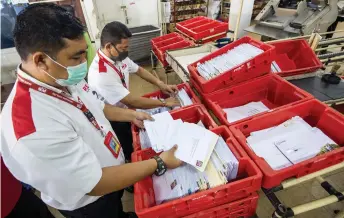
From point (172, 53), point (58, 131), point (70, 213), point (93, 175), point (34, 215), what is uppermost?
point (58, 131)

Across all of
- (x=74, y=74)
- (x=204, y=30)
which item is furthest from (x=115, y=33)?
(x=204, y=30)

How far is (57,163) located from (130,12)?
5588 mm

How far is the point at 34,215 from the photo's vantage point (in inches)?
45.7

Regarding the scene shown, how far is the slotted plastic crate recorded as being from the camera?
310 centimetres

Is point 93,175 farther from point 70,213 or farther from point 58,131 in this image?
point 70,213

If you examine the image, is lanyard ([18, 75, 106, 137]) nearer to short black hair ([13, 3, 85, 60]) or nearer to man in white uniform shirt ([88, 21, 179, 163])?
short black hair ([13, 3, 85, 60])

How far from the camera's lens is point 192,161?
0.91m

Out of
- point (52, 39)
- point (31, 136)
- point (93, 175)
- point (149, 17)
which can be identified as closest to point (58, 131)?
point (31, 136)

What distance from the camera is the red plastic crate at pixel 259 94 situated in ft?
4.50

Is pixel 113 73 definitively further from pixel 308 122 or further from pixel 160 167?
pixel 308 122

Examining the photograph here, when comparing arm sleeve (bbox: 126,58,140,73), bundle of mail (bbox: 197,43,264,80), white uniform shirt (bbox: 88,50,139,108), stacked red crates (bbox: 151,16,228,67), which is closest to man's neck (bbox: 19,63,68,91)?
white uniform shirt (bbox: 88,50,139,108)

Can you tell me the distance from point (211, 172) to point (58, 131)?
2.10 feet

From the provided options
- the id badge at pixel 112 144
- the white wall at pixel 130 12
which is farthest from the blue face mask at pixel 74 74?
the white wall at pixel 130 12

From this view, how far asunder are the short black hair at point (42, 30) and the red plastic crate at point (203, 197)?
0.66m
